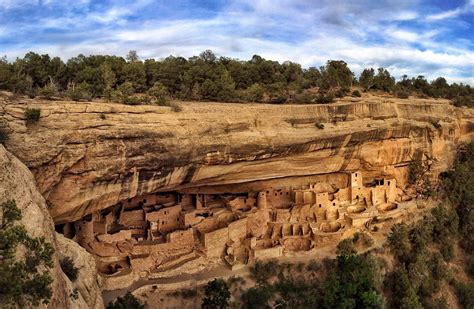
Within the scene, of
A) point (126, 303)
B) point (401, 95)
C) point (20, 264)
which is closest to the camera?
point (20, 264)

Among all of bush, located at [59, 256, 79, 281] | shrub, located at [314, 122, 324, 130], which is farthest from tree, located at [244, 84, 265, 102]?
bush, located at [59, 256, 79, 281]

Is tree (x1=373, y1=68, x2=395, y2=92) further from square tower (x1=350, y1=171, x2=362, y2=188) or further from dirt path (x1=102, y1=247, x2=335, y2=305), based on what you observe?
dirt path (x1=102, y1=247, x2=335, y2=305)

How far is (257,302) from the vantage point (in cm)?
1396

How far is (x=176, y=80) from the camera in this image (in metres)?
20.0

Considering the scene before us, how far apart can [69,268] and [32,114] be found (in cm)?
376

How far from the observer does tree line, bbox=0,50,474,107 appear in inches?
570

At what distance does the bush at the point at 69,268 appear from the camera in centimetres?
850

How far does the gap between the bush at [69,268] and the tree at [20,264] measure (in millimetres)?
1539

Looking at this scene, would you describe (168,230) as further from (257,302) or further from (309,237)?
(309,237)

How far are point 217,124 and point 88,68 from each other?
7755 mm

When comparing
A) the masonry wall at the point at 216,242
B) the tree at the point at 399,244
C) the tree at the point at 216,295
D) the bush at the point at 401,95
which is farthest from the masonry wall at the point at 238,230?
the bush at the point at 401,95

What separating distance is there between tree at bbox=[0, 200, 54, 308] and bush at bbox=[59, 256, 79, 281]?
154 cm

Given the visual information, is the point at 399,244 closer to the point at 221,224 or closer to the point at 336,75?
the point at 221,224

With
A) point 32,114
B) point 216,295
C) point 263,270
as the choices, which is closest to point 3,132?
point 32,114
